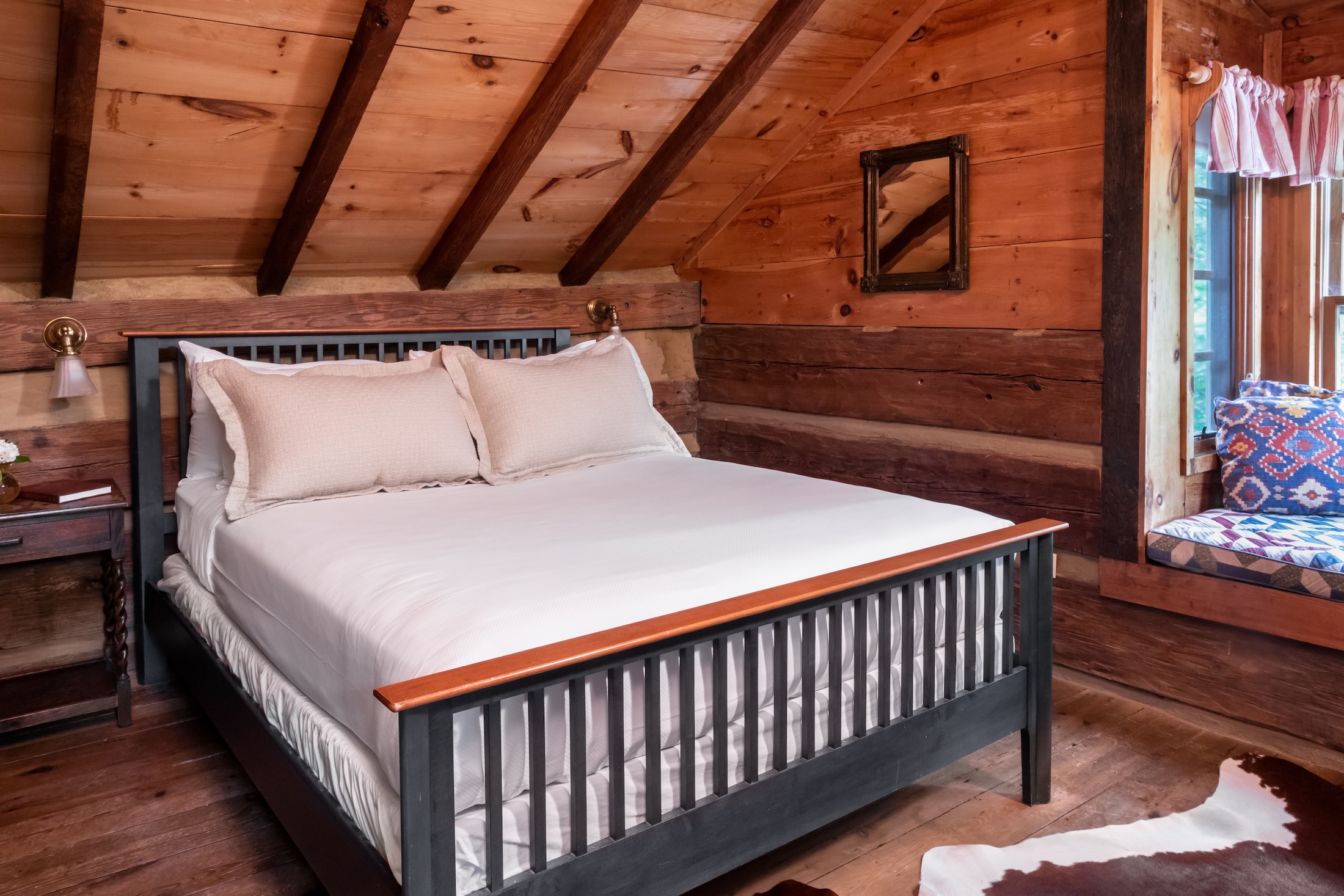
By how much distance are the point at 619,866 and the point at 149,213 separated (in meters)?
2.36

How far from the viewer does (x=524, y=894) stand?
147 cm

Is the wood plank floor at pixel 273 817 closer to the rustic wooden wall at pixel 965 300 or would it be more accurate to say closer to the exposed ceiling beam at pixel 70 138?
the rustic wooden wall at pixel 965 300

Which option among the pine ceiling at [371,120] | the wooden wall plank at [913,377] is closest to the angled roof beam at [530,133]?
the pine ceiling at [371,120]

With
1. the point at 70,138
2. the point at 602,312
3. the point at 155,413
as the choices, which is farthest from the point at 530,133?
the point at 155,413

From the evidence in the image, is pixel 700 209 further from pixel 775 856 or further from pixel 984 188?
pixel 775 856

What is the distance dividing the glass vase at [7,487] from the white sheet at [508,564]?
1.37 feet

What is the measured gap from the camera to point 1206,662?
105 inches

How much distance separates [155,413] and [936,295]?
2462 mm

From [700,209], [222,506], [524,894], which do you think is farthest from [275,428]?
[700,209]

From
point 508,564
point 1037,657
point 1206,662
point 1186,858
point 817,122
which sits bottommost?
point 1186,858

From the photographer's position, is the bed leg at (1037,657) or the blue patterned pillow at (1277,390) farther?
the blue patterned pillow at (1277,390)

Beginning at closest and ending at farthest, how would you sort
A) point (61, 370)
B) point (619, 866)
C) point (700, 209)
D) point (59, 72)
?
point (619, 866) → point (59, 72) → point (61, 370) → point (700, 209)

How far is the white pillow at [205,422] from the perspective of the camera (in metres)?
2.88

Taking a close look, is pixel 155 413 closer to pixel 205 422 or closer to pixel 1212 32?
pixel 205 422
